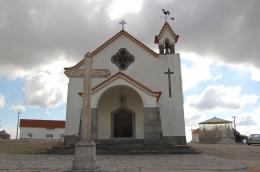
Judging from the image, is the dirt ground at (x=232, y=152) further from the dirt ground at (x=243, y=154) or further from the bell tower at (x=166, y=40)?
the bell tower at (x=166, y=40)

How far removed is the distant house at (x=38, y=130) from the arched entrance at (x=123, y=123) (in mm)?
47476

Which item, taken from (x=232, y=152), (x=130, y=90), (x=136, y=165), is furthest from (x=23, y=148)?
(x=232, y=152)

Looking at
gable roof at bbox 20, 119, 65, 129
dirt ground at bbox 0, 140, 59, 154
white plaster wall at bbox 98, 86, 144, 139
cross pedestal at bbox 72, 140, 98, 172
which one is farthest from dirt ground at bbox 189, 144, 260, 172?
gable roof at bbox 20, 119, 65, 129

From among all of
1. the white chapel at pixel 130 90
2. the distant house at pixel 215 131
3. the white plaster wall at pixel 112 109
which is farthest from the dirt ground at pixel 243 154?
the distant house at pixel 215 131

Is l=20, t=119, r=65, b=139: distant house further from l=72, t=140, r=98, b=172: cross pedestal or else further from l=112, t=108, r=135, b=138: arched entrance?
l=72, t=140, r=98, b=172: cross pedestal

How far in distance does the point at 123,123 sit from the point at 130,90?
2.60 meters

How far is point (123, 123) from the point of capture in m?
22.5

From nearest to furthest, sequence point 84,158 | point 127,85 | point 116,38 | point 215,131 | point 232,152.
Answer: point 84,158, point 232,152, point 127,85, point 116,38, point 215,131

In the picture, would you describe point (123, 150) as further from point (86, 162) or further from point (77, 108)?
point (86, 162)

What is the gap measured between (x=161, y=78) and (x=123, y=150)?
7.95 meters

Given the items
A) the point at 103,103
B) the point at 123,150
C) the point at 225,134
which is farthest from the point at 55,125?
the point at 123,150

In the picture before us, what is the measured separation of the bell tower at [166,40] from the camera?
2455 centimetres

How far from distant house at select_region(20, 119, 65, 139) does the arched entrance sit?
4748 cm

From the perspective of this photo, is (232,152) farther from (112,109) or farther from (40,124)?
(40,124)
